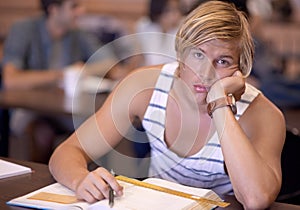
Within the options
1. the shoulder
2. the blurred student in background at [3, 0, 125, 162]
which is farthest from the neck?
the shoulder

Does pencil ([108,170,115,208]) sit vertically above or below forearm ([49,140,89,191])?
above

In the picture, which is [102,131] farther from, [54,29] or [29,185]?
[54,29]

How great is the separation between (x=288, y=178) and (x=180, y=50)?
642 mm

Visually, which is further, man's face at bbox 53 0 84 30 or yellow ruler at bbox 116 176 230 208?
man's face at bbox 53 0 84 30

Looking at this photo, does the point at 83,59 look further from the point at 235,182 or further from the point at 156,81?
the point at 235,182

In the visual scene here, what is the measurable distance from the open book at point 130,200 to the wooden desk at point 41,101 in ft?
3.32

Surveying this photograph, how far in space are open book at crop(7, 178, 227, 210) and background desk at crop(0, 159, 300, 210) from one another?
1.2 inches

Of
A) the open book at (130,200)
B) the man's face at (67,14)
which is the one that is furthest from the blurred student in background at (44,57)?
the open book at (130,200)

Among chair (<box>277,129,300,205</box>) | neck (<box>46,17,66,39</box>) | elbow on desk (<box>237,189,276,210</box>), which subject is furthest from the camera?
Result: neck (<box>46,17,66,39</box>)

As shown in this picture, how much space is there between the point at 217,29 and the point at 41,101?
4.73 ft

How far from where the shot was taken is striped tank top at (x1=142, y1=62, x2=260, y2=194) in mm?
1604

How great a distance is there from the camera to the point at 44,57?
3.42m

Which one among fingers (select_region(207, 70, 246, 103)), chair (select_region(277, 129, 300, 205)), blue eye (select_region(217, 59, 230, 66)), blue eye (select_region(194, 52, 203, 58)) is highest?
blue eye (select_region(194, 52, 203, 58))

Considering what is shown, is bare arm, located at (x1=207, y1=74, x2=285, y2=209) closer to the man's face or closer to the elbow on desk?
the elbow on desk
